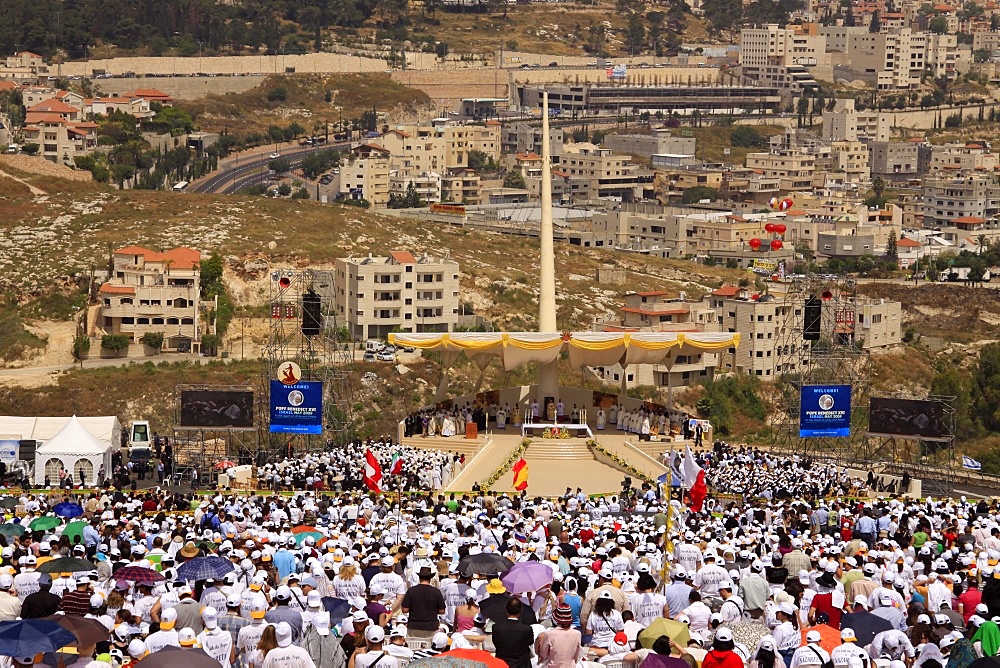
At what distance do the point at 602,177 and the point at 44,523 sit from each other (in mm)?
150147

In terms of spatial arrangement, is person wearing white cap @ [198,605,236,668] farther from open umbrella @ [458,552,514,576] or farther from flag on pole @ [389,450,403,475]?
flag on pole @ [389,450,403,475]

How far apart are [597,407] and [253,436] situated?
1502 centimetres

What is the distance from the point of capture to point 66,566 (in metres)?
24.3

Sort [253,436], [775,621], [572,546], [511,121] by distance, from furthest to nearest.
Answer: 1. [511,121]
2. [253,436]
3. [572,546]
4. [775,621]

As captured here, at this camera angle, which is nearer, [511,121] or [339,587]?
[339,587]

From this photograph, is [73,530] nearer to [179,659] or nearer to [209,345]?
[179,659]

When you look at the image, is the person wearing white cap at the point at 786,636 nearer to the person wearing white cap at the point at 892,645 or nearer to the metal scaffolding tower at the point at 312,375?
the person wearing white cap at the point at 892,645

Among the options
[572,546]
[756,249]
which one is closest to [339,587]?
[572,546]

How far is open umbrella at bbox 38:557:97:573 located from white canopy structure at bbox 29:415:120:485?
2382 cm

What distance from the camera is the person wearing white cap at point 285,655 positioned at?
63.6 feet

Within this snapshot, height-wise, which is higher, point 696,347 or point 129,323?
point 696,347

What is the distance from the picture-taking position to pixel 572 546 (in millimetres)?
27344

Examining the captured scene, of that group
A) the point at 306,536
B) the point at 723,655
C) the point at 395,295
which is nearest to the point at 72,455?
the point at 306,536

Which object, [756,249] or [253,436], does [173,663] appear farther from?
[756,249]
